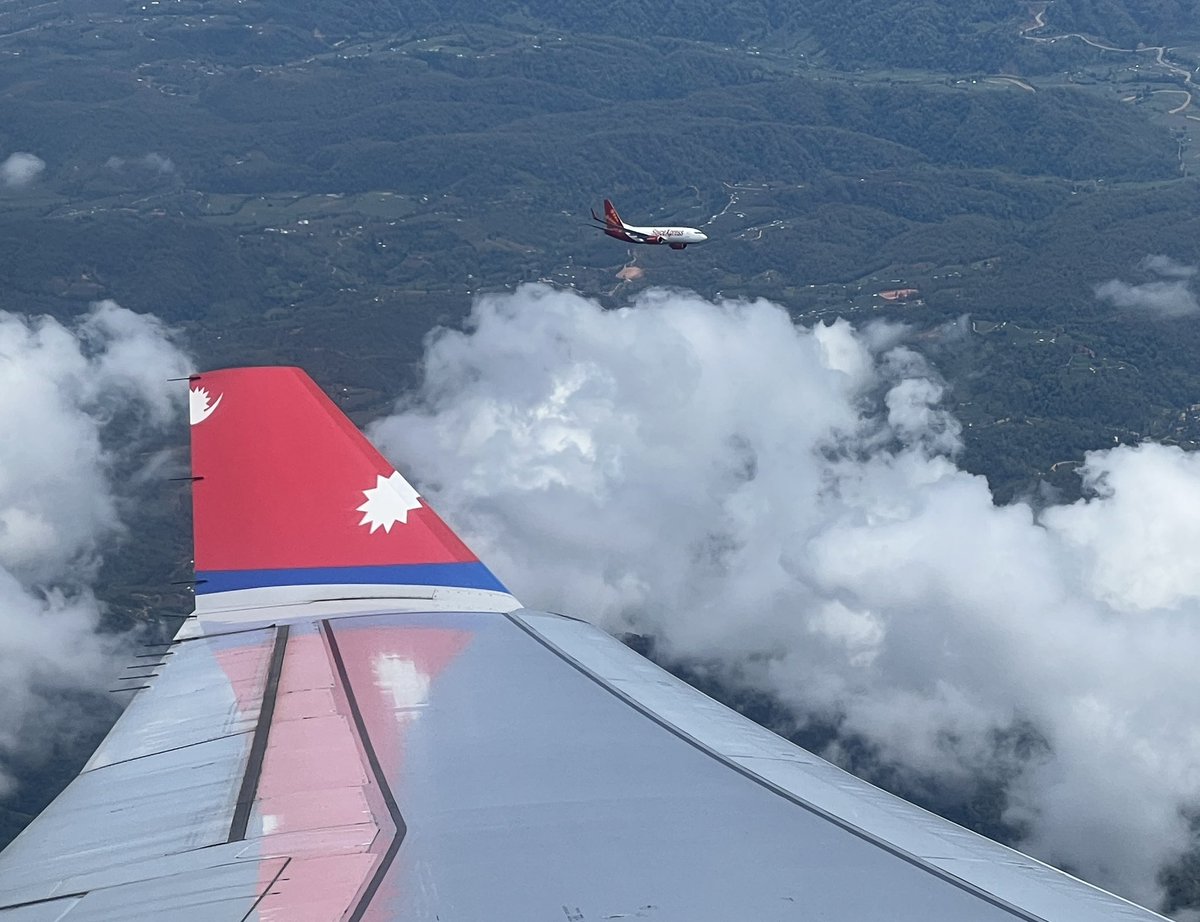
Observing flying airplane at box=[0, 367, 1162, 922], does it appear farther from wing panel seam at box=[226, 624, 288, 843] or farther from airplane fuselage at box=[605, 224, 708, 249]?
airplane fuselage at box=[605, 224, 708, 249]

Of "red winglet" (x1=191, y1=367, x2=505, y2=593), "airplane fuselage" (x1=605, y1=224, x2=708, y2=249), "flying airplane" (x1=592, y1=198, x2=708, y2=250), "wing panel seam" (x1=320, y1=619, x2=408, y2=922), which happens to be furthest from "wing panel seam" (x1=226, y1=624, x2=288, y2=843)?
"airplane fuselage" (x1=605, y1=224, x2=708, y2=249)

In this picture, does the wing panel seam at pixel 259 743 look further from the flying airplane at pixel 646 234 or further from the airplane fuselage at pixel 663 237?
the airplane fuselage at pixel 663 237

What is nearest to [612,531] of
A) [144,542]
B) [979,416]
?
[979,416]

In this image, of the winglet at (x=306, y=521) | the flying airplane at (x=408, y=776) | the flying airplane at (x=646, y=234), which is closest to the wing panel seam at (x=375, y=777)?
the flying airplane at (x=408, y=776)

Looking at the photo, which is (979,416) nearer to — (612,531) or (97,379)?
(612,531)

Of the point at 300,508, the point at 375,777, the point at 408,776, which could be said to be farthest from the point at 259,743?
the point at 300,508

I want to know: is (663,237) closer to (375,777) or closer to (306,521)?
(306,521)
